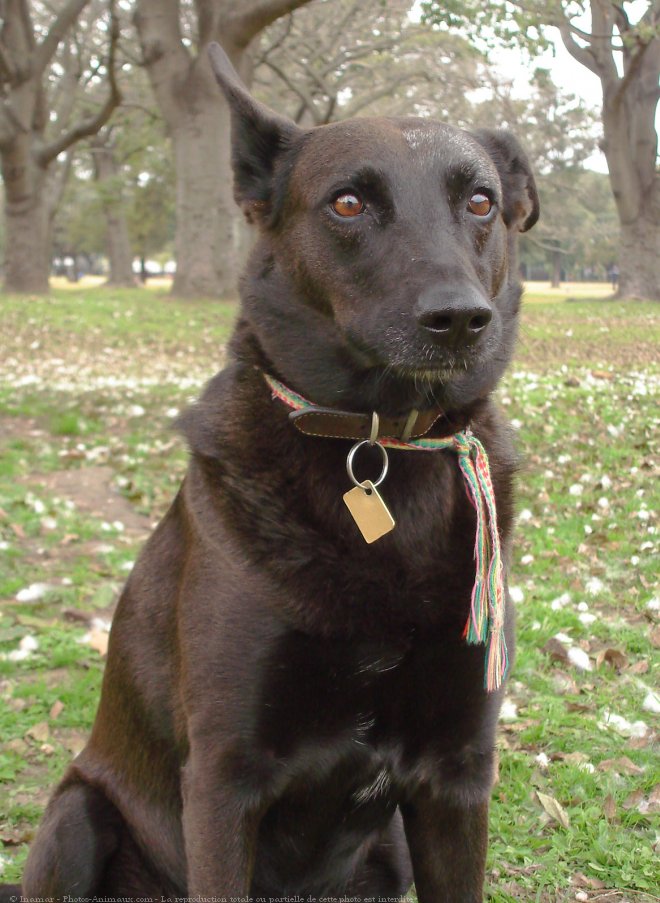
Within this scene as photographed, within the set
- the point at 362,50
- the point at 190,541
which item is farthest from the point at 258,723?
the point at 362,50

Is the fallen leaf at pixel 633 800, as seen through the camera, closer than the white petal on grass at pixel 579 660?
Yes

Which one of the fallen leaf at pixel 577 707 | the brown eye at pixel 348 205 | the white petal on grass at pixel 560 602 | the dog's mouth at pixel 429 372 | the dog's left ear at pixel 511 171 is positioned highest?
the dog's left ear at pixel 511 171

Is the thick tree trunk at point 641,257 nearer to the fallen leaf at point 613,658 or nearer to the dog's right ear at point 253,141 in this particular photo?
the fallen leaf at point 613,658

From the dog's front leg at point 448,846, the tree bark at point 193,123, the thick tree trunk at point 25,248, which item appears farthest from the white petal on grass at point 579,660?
the thick tree trunk at point 25,248

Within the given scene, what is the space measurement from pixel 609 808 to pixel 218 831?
176 cm

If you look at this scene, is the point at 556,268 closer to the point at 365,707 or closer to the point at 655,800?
the point at 655,800

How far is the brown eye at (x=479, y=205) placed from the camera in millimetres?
2652

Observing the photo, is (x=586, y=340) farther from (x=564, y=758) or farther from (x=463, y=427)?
(x=463, y=427)

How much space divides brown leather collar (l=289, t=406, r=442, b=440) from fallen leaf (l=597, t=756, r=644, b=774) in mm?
1873

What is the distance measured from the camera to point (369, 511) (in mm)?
2379

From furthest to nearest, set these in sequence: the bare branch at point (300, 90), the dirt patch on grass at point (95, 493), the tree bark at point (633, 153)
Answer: the bare branch at point (300, 90)
the tree bark at point (633, 153)
the dirt patch on grass at point (95, 493)

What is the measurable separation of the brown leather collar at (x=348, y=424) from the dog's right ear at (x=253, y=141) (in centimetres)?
75

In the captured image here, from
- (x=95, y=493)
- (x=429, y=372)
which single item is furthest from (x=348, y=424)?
(x=95, y=493)

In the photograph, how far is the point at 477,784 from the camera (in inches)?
97.4
